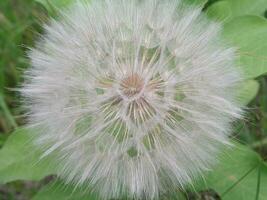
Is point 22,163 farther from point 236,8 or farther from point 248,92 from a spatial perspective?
point 236,8

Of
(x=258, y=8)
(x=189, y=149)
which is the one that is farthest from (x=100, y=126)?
(x=258, y=8)

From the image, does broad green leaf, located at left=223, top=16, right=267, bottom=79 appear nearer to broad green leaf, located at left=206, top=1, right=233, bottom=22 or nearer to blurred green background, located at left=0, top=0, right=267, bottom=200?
broad green leaf, located at left=206, top=1, right=233, bottom=22

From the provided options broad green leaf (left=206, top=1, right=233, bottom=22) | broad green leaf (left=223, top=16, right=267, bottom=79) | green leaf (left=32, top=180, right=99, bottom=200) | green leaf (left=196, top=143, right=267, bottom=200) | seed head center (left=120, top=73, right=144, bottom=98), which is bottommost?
green leaf (left=32, top=180, right=99, bottom=200)

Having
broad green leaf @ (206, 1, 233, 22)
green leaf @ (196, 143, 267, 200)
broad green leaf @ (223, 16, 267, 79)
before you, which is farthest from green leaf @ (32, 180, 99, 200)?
broad green leaf @ (206, 1, 233, 22)

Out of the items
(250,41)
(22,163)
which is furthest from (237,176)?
(22,163)

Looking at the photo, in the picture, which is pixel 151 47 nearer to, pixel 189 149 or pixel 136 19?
pixel 136 19

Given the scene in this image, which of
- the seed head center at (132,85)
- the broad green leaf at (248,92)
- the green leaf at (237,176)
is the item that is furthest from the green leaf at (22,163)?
the broad green leaf at (248,92)
